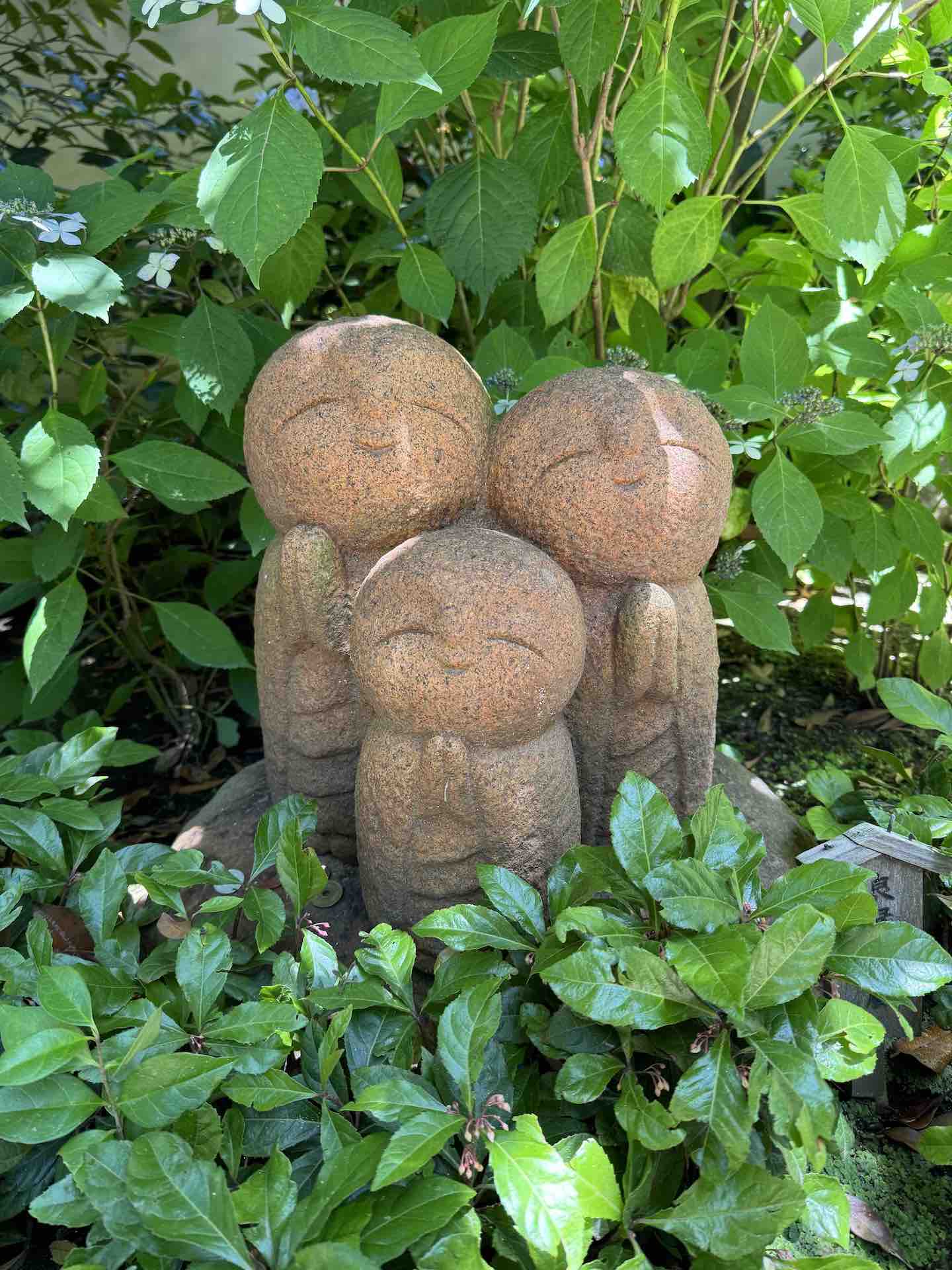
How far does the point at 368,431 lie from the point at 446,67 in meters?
0.58

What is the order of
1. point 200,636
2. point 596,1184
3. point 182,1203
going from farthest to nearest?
1. point 200,636
2. point 596,1184
3. point 182,1203

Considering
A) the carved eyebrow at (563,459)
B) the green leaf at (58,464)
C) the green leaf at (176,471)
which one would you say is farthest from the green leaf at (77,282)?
the carved eyebrow at (563,459)

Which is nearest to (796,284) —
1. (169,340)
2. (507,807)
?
(169,340)

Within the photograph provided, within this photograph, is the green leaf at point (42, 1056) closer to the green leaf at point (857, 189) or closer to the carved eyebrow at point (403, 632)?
the carved eyebrow at point (403, 632)

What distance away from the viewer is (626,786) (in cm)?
135

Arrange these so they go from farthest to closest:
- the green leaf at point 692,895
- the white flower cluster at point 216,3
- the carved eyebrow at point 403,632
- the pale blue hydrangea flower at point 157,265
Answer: the pale blue hydrangea flower at point 157,265, the carved eyebrow at point 403,632, the white flower cluster at point 216,3, the green leaf at point 692,895

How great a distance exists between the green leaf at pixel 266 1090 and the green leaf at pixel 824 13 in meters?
1.53

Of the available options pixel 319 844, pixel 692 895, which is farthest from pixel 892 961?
pixel 319 844

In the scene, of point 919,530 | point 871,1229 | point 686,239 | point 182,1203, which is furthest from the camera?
point 919,530

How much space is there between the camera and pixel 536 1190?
0.98 metres

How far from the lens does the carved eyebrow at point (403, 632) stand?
1.37 meters

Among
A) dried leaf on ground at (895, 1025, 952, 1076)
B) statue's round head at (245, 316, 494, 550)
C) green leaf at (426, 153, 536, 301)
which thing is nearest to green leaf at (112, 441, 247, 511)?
statue's round head at (245, 316, 494, 550)

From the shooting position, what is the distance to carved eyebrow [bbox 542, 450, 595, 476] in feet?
4.79

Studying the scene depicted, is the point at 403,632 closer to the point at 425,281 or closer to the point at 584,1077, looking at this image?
the point at 584,1077
